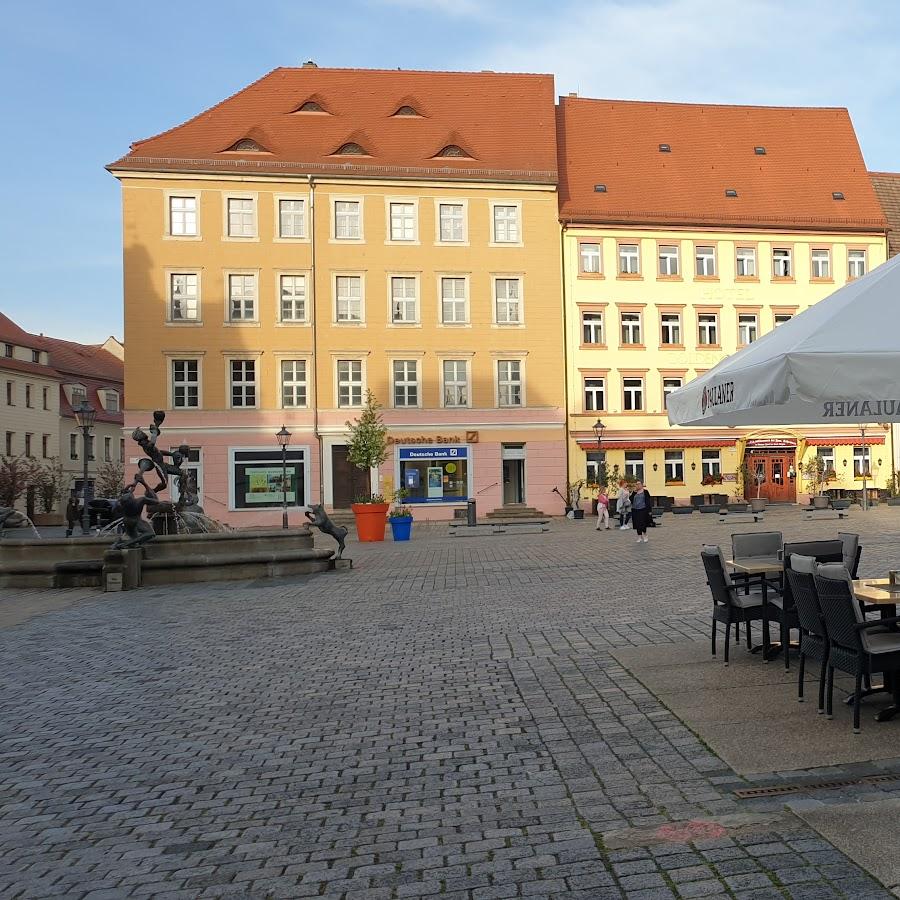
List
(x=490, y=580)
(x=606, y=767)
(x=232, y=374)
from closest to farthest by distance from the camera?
(x=606, y=767) → (x=490, y=580) → (x=232, y=374)

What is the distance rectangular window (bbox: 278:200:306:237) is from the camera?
39.9 metres

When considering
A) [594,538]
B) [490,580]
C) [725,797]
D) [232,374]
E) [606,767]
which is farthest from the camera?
[232,374]

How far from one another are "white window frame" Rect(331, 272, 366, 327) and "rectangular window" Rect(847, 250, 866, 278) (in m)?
22.9

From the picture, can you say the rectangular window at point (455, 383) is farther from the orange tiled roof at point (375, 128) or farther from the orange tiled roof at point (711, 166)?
the orange tiled roof at point (711, 166)

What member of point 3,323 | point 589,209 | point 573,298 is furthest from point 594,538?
point 3,323

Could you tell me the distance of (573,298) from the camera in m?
42.0

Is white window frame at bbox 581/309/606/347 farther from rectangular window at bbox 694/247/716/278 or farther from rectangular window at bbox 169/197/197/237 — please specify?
rectangular window at bbox 169/197/197/237

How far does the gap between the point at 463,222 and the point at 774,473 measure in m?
18.3

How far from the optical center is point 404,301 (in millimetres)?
40438

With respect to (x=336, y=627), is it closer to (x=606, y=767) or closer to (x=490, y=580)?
(x=490, y=580)

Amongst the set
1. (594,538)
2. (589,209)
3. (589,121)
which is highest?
(589,121)

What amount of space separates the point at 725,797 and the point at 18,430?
62.0 meters

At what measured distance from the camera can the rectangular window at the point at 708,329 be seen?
43156 millimetres

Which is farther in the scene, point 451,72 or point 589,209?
point 451,72
